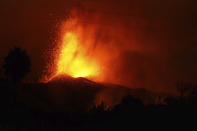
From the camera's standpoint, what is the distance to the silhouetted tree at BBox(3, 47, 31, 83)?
4566cm

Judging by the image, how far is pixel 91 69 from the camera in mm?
44500

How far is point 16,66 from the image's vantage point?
46.3 m

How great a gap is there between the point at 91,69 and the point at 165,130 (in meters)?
29.8

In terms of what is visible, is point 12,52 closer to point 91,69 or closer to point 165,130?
point 91,69

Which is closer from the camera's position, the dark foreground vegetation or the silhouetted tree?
the dark foreground vegetation

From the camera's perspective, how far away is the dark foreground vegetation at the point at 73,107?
16141mm

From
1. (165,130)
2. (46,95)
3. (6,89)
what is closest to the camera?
(165,130)

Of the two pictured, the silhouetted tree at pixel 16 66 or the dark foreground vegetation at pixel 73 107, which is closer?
the dark foreground vegetation at pixel 73 107

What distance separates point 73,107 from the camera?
95.0ft

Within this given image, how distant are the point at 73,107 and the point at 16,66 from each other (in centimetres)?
1927

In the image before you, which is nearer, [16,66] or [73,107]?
[73,107]

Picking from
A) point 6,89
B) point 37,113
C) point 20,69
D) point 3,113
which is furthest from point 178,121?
point 20,69

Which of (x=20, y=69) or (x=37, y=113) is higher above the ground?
(x=20, y=69)

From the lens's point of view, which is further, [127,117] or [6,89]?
[6,89]
